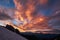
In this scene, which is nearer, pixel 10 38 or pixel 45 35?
pixel 10 38

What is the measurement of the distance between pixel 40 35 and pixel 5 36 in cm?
2427

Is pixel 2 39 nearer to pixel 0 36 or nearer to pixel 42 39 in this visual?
pixel 0 36

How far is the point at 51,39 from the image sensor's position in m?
31.5

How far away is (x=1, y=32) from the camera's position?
9758 millimetres

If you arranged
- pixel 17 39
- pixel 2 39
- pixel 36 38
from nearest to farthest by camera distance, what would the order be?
pixel 2 39, pixel 17 39, pixel 36 38

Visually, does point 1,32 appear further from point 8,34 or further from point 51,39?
point 51,39

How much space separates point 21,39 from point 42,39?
21.4 m

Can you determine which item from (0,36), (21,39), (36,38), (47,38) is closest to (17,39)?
(21,39)

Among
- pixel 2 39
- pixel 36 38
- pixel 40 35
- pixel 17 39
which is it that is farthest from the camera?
pixel 40 35

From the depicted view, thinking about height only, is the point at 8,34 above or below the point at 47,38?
below

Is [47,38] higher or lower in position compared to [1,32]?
higher

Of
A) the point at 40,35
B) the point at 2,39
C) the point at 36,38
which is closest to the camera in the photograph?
the point at 2,39

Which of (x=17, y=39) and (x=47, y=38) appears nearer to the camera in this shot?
(x=17, y=39)

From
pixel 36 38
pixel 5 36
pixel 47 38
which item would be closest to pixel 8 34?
pixel 5 36
